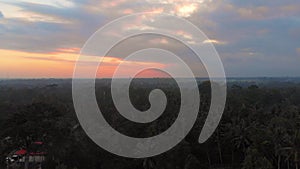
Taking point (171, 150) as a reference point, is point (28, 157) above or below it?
below

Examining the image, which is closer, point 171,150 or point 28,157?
point 171,150

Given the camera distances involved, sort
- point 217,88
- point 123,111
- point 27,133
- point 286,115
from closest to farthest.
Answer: point 27,133
point 123,111
point 286,115
point 217,88

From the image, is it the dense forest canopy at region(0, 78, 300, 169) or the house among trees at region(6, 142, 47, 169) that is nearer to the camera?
the dense forest canopy at region(0, 78, 300, 169)

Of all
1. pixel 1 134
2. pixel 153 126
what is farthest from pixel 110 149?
pixel 1 134

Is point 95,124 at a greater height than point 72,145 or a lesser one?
greater

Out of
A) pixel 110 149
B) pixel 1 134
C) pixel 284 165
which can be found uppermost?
pixel 1 134

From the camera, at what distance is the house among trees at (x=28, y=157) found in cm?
2476

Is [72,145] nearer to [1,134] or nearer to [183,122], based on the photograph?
[1,134]

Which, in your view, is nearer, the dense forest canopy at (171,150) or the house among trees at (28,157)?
the dense forest canopy at (171,150)

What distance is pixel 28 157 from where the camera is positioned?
2516cm

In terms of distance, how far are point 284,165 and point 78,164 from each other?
654 inches

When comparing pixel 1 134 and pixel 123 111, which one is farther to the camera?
pixel 123 111

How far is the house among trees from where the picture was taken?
81.2 ft

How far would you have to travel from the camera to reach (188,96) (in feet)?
105
